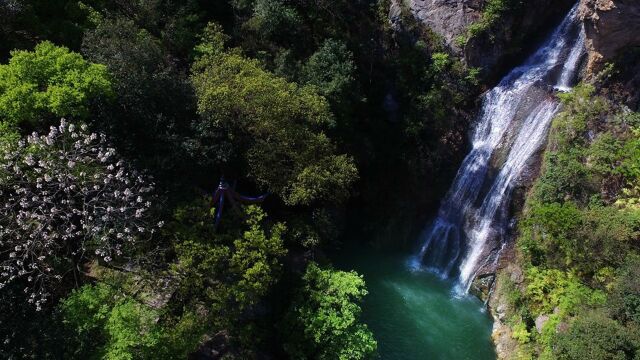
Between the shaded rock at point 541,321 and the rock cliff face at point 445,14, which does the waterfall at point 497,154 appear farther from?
the shaded rock at point 541,321

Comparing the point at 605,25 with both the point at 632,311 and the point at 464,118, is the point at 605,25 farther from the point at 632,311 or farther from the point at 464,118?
the point at 632,311

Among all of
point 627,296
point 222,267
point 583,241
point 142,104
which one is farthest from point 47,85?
point 627,296

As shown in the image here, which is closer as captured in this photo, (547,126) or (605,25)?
(605,25)

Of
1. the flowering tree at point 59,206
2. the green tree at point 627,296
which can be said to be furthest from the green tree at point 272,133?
the green tree at point 627,296

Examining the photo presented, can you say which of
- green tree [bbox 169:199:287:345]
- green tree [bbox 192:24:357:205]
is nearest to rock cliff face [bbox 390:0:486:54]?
green tree [bbox 192:24:357:205]

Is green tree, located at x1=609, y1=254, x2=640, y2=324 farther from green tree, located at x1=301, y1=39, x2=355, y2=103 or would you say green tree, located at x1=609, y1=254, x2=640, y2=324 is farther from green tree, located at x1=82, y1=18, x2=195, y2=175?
green tree, located at x1=82, y1=18, x2=195, y2=175

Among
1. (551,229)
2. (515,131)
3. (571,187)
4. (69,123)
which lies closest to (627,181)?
(571,187)
